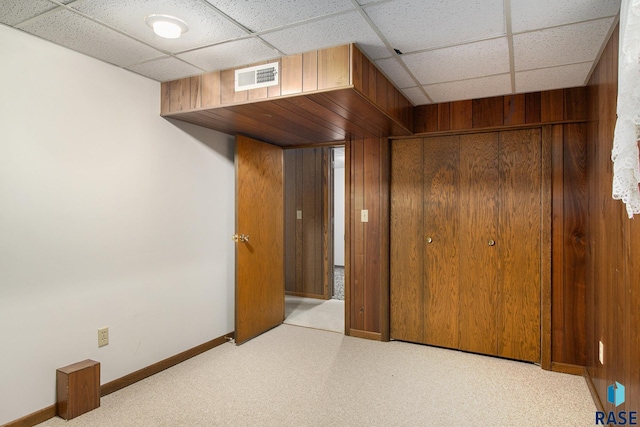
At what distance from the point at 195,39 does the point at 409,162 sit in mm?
2129

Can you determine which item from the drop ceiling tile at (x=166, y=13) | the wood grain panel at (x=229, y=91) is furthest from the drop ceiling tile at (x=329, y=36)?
the wood grain panel at (x=229, y=91)

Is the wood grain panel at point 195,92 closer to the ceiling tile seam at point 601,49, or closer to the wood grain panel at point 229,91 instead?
the wood grain panel at point 229,91

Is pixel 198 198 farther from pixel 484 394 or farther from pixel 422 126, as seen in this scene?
pixel 484 394

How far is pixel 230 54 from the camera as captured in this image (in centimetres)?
225

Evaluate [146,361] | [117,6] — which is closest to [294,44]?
[117,6]

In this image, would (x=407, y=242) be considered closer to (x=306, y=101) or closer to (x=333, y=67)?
(x=306, y=101)

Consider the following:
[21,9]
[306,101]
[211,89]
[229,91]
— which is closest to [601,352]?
[306,101]

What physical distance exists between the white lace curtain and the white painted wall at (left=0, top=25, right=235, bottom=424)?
104 inches

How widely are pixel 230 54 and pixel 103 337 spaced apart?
196 centimetres

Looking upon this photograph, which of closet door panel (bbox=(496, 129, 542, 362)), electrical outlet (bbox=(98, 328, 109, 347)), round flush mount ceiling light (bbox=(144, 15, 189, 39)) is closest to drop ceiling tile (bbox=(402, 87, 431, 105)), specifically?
closet door panel (bbox=(496, 129, 542, 362))

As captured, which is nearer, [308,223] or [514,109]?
[514,109]

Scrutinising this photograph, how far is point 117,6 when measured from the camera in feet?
5.69

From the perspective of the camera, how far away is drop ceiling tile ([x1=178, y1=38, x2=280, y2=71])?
2125 millimetres

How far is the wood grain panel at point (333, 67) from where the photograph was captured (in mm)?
2090
